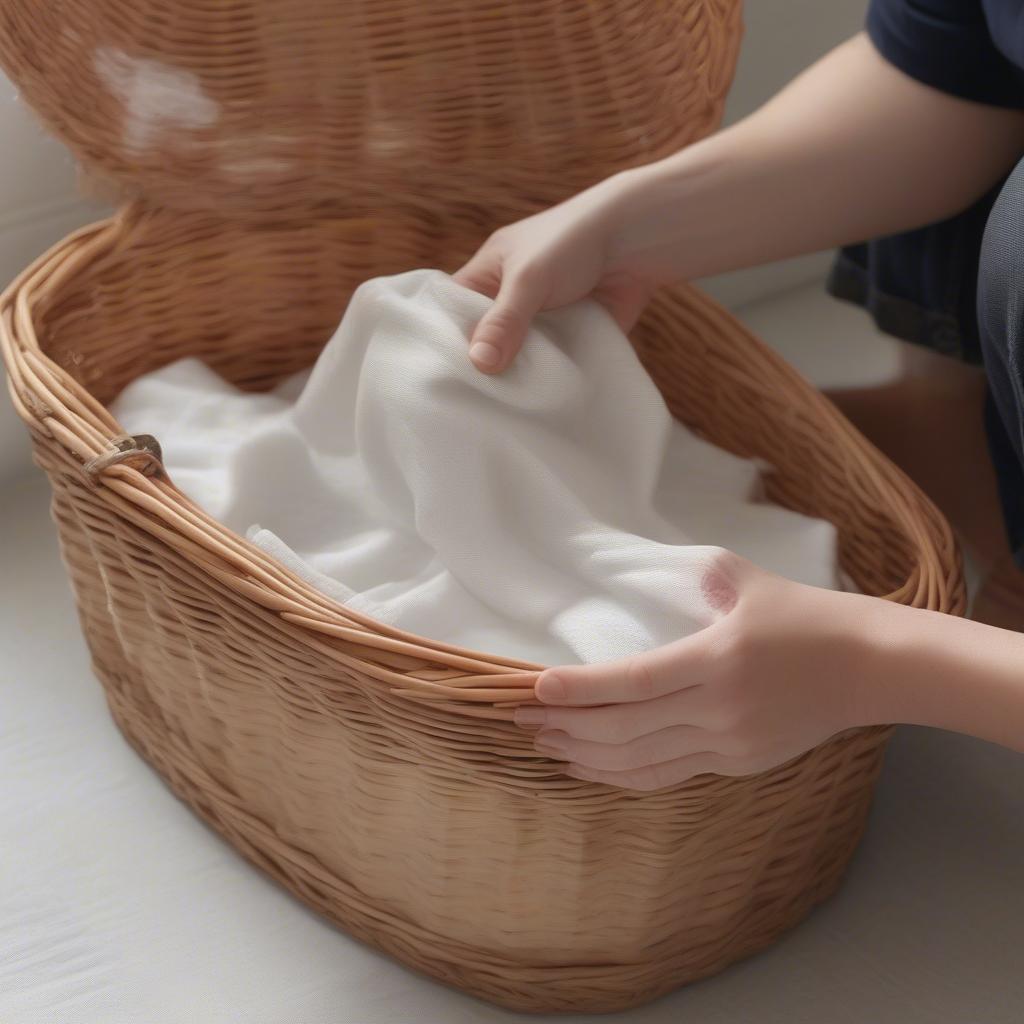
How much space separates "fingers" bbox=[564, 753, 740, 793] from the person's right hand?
10.6 inches

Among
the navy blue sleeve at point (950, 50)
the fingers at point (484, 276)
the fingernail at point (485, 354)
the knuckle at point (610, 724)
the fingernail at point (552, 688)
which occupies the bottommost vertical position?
the knuckle at point (610, 724)

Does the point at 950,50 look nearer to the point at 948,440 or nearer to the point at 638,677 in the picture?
the point at 948,440

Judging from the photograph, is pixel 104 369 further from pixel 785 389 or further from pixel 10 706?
pixel 785 389

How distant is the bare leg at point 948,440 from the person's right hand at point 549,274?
31 centimetres

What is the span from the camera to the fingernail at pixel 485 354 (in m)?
0.80

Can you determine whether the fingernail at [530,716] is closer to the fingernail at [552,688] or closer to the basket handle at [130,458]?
the fingernail at [552,688]

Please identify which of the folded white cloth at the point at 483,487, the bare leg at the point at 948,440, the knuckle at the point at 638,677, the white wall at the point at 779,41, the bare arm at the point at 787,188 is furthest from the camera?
the white wall at the point at 779,41

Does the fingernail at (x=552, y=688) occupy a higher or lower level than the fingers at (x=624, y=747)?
higher

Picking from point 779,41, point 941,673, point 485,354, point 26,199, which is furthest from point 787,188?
point 26,199

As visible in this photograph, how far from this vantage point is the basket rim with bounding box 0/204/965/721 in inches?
25.8

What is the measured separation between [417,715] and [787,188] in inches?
18.5

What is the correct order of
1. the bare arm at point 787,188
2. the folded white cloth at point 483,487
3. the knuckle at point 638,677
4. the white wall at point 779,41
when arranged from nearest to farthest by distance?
1. the knuckle at point 638,677
2. the folded white cloth at point 483,487
3. the bare arm at point 787,188
4. the white wall at point 779,41

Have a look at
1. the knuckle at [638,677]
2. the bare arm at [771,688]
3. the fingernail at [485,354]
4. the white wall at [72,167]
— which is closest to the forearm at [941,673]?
the bare arm at [771,688]

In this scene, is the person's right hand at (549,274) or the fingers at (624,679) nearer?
the fingers at (624,679)
